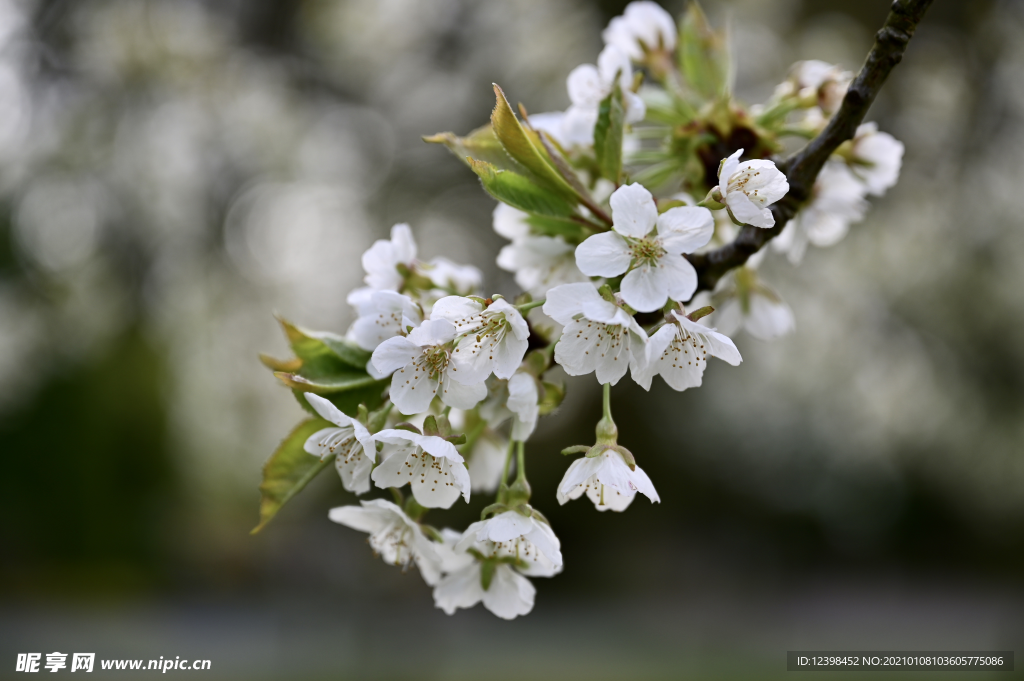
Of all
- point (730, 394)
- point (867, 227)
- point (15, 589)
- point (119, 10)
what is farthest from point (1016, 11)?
point (15, 589)

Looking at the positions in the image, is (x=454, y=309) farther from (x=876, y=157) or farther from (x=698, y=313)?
(x=876, y=157)

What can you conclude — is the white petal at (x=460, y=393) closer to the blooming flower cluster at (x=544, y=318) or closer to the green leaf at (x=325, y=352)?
the blooming flower cluster at (x=544, y=318)

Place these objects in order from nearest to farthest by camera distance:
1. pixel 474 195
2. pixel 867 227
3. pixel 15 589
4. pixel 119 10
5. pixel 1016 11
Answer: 1. pixel 1016 11
2. pixel 867 227
3. pixel 119 10
4. pixel 474 195
5. pixel 15 589

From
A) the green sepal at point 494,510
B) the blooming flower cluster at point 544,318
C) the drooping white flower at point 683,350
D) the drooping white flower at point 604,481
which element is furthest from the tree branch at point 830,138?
the green sepal at point 494,510

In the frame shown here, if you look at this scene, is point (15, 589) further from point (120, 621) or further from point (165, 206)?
point (165, 206)

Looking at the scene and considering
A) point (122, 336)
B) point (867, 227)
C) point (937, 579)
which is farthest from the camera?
point (937, 579)

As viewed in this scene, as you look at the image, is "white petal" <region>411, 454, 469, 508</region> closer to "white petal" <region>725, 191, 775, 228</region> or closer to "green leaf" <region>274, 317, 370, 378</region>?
"green leaf" <region>274, 317, 370, 378</region>
